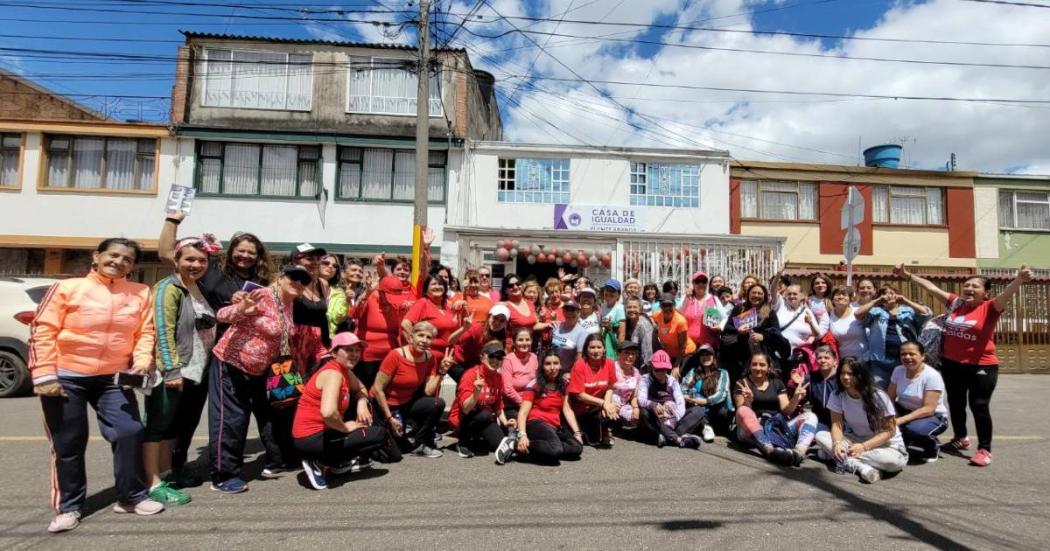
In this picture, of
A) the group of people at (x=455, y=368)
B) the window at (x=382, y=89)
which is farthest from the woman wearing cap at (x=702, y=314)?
the window at (x=382, y=89)

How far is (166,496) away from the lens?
3.79 m

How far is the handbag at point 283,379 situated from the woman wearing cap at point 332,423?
0.08 meters

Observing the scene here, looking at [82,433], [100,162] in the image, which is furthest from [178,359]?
[100,162]

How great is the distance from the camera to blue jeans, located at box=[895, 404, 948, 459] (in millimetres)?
5234

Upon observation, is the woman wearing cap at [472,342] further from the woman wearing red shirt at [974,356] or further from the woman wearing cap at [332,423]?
the woman wearing red shirt at [974,356]

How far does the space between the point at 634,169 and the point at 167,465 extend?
1527 centimetres

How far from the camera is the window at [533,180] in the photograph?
16.9 metres

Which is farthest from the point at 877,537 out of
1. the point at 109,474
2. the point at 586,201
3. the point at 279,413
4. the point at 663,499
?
the point at 586,201

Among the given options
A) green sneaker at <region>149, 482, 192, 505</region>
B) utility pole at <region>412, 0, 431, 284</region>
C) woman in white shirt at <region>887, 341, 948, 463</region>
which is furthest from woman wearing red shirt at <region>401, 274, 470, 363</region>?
utility pole at <region>412, 0, 431, 284</region>

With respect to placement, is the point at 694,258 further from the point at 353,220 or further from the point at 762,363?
the point at 353,220

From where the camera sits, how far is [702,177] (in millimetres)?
17359

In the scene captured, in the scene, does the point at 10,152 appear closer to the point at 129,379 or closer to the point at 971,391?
the point at 129,379

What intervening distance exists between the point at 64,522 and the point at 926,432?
22.2 ft

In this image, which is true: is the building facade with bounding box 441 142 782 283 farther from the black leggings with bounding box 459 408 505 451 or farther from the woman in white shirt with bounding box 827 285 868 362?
the black leggings with bounding box 459 408 505 451
